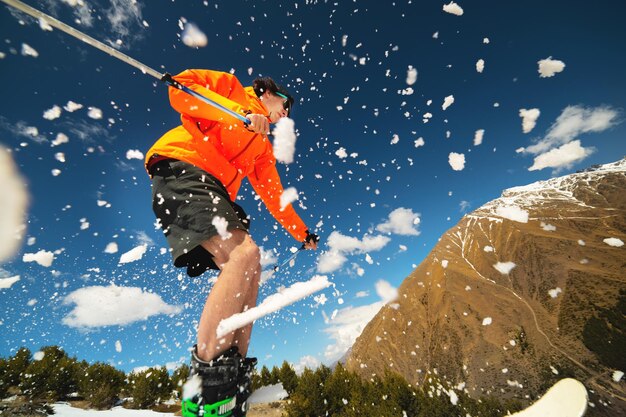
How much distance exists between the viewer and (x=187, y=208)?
194cm

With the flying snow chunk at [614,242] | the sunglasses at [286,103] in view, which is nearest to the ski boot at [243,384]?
the sunglasses at [286,103]

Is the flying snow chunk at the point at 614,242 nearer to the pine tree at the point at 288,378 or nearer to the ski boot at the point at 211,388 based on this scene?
the pine tree at the point at 288,378

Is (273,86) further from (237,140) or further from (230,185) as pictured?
(230,185)

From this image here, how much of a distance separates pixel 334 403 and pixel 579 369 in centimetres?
16530

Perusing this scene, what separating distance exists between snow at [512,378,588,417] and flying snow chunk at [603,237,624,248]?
861 feet

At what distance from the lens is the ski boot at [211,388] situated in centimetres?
151

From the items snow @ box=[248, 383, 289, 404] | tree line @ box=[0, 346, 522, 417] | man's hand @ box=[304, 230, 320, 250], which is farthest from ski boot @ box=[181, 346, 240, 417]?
snow @ box=[248, 383, 289, 404]

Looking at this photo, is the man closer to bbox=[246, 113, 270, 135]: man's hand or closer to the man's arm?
bbox=[246, 113, 270, 135]: man's hand

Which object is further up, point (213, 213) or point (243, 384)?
point (213, 213)

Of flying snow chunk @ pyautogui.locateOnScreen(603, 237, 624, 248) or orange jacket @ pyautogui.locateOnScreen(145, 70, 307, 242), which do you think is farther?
flying snow chunk @ pyautogui.locateOnScreen(603, 237, 624, 248)

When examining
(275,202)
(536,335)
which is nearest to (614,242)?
(536,335)

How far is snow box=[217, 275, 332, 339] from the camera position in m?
1.64

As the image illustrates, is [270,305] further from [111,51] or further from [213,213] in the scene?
[111,51]

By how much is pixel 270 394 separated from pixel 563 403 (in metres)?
41.4
